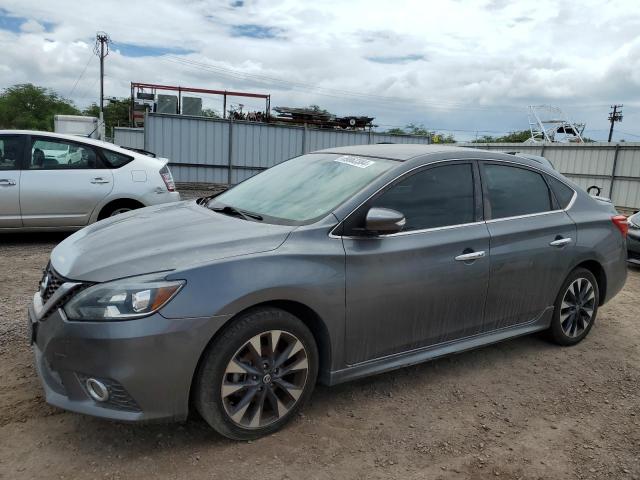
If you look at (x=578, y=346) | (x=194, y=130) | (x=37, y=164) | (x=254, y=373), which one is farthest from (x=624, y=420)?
(x=194, y=130)

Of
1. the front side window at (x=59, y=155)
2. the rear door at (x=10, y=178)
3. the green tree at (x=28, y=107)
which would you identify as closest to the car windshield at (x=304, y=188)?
the front side window at (x=59, y=155)

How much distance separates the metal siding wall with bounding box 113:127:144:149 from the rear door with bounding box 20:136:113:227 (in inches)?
597

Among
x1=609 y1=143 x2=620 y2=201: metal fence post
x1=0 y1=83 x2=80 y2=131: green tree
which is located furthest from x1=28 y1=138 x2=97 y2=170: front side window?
x1=0 y1=83 x2=80 y2=131: green tree

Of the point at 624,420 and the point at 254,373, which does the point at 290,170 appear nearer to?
the point at 254,373

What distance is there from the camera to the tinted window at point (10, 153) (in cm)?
677

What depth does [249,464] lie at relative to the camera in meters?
2.69

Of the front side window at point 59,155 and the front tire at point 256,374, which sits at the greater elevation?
the front side window at point 59,155

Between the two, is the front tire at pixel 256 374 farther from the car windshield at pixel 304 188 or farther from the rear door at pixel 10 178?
the rear door at pixel 10 178

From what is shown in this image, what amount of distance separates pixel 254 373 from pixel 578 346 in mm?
3056

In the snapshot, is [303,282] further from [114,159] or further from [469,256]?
[114,159]

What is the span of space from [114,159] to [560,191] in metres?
5.61

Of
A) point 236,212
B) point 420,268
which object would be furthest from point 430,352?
point 236,212

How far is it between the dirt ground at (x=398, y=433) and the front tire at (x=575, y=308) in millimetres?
312

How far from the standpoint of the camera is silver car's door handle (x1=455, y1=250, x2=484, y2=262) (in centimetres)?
351
